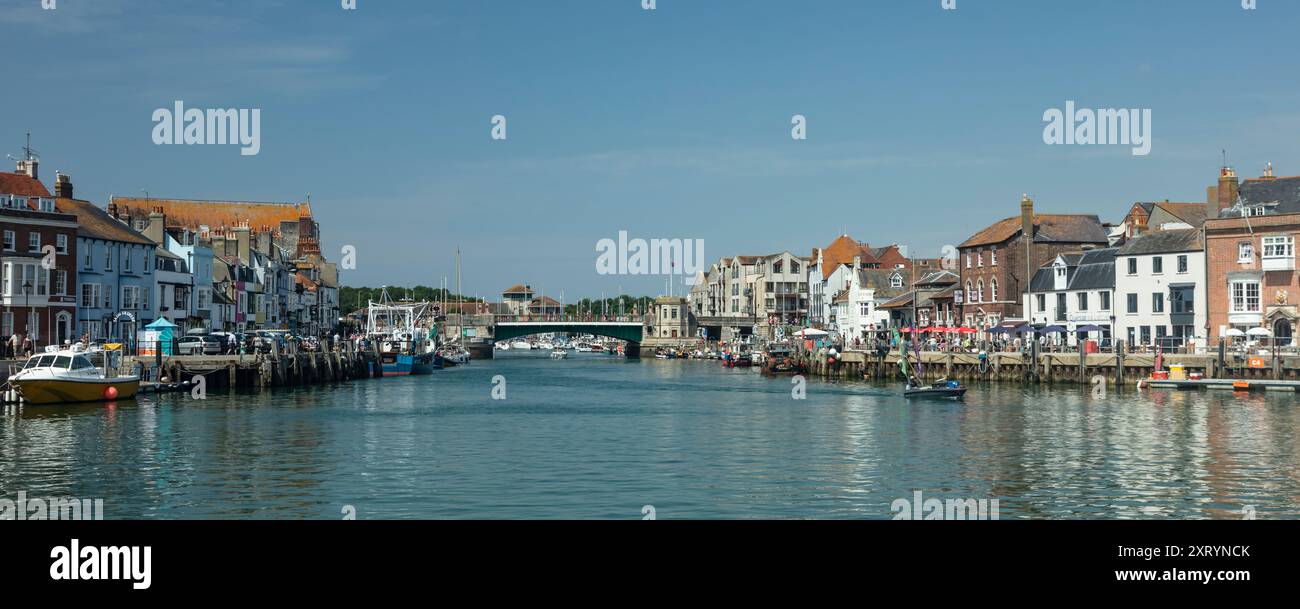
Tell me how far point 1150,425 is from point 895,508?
1074 inches

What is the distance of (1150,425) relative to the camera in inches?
1923

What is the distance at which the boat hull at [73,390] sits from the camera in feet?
175

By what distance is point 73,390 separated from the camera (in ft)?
181

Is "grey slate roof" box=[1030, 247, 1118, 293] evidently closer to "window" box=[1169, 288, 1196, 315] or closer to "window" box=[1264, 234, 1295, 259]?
"window" box=[1169, 288, 1196, 315]

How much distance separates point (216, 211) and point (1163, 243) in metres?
124

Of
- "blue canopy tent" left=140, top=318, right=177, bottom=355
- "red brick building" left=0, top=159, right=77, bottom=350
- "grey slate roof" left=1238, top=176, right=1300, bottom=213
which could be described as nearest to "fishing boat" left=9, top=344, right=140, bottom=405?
"blue canopy tent" left=140, top=318, right=177, bottom=355

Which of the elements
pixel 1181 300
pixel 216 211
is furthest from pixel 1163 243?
pixel 216 211

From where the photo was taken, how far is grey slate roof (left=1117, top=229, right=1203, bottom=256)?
8488 cm

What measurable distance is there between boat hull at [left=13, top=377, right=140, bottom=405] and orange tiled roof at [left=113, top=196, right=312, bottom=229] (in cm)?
8823

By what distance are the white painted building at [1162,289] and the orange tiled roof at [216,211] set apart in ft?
368
